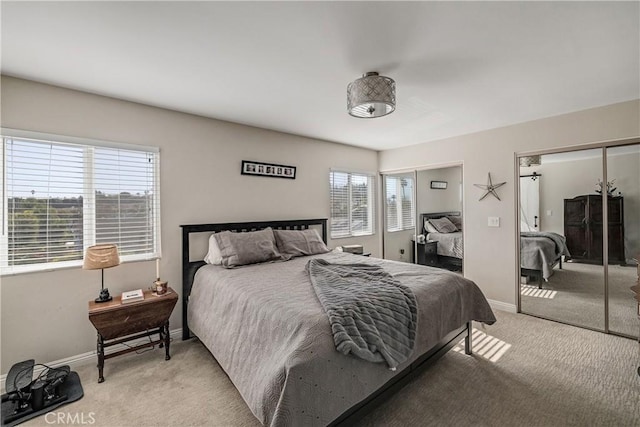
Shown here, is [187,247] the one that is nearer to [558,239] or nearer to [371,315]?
[371,315]

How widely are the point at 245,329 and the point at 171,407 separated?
77 cm

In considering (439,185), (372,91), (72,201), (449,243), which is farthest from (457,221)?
(72,201)

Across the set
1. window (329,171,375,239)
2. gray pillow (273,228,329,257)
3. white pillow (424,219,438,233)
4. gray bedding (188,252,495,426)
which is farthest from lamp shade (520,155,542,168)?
gray pillow (273,228,329,257)

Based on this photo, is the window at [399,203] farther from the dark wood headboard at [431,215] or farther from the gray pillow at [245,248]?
the gray pillow at [245,248]

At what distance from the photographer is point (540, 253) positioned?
3.41 meters

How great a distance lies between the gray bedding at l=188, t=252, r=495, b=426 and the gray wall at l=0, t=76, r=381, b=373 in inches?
29.5

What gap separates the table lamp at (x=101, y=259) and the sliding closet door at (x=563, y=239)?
4493 mm

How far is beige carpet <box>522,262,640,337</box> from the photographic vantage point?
9.44 ft

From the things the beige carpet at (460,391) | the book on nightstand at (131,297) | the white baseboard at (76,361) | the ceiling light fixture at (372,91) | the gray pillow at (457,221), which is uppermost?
the ceiling light fixture at (372,91)

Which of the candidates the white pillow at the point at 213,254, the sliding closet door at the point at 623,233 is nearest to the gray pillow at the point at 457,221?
the sliding closet door at the point at 623,233

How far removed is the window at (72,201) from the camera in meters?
2.21

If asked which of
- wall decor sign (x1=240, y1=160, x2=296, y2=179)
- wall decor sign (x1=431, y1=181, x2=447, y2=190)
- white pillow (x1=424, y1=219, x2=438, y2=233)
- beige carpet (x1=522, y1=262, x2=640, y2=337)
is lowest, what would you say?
beige carpet (x1=522, y1=262, x2=640, y2=337)

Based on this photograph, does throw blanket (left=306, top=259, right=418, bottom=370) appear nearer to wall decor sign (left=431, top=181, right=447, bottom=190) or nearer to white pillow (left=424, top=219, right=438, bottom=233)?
white pillow (left=424, top=219, right=438, bottom=233)

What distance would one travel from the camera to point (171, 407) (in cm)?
189
